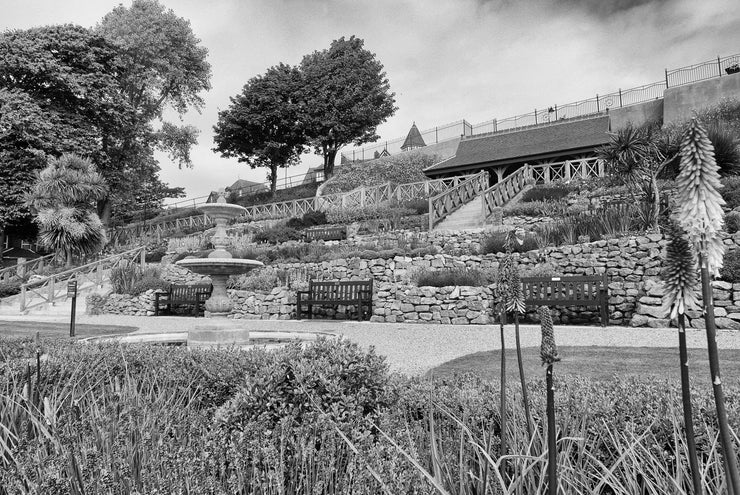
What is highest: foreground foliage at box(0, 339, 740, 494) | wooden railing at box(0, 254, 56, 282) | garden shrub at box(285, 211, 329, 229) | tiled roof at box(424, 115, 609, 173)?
tiled roof at box(424, 115, 609, 173)

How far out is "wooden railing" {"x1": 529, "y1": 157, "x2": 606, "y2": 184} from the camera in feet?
73.4

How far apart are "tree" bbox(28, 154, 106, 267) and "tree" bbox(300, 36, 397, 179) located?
17.7m

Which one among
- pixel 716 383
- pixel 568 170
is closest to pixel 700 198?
pixel 716 383

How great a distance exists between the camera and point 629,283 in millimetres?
9797

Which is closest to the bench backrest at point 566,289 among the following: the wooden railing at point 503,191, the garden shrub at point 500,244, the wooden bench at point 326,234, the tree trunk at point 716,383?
the garden shrub at point 500,244

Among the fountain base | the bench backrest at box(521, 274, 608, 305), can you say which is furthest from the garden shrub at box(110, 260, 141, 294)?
the bench backrest at box(521, 274, 608, 305)

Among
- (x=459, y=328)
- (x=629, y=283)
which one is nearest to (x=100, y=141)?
(x=459, y=328)

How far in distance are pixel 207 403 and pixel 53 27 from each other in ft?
106

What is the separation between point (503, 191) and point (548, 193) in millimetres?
1867

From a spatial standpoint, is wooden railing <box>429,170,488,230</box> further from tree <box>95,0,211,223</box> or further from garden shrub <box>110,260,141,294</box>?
tree <box>95,0,211,223</box>

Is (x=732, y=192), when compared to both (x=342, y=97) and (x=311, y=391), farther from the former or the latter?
(x=342, y=97)

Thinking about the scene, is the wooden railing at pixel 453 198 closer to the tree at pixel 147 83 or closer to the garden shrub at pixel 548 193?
the garden shrub at pixel 548 193

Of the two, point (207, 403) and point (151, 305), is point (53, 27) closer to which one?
point (151, 305)

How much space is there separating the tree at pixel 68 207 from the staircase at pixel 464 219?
17385 millimetres
